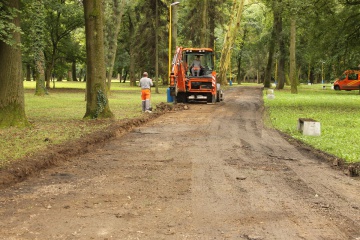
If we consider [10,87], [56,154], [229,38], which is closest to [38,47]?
[10,87]

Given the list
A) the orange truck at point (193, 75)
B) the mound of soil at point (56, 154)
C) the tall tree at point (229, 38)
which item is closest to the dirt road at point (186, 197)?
the mound of soil at point (56, 154)

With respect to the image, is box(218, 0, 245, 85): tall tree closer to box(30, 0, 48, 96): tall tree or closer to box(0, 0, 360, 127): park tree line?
box(0, 0, 360, 127): park tree line

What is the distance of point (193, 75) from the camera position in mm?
26438

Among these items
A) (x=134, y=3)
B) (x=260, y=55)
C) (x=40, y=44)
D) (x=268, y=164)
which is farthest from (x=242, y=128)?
(x=260, y=55)

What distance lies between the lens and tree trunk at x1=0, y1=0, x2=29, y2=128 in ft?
43.3

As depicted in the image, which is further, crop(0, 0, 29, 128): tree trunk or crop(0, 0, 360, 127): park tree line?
crop(0, 0, 360, 127): park tree line

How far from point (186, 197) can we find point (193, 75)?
20540 millimetres

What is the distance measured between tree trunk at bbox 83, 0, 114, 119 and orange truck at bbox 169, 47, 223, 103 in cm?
968

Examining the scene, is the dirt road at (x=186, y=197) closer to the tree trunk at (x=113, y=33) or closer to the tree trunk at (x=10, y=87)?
the tree trunk at (x=10, y=87)

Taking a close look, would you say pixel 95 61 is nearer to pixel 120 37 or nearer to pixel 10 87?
pixel 10 87

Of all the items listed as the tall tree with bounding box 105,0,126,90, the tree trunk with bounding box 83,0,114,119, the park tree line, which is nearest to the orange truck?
the park tree line

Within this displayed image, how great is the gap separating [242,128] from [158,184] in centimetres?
803

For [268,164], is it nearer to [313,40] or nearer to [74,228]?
[74,228]

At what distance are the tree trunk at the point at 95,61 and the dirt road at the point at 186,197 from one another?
5.71m
